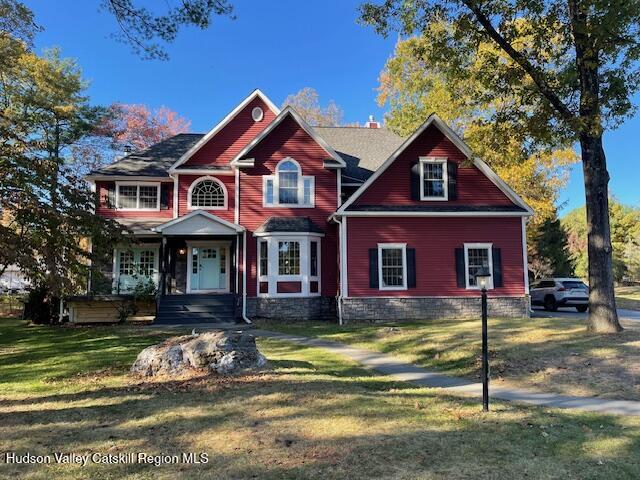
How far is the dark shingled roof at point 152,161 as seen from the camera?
1955 centimetres

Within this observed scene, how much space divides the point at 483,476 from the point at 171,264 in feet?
55.4

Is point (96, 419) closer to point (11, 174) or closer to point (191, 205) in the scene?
point (11, 174)

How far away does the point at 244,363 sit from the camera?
8.42 m

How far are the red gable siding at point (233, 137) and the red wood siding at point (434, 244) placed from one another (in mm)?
6031

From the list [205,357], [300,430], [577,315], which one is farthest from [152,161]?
[577,315]

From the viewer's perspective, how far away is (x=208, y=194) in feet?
64.3

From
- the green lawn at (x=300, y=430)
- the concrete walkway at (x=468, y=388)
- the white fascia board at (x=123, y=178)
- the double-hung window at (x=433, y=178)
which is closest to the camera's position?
the green lawn at (x=300, y=430)

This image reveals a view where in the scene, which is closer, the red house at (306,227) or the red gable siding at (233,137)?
the red house at (306,227)

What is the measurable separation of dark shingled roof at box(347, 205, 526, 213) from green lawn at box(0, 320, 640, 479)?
966 cm

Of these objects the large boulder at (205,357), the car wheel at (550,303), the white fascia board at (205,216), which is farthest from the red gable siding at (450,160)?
the large boulder at (205,357)

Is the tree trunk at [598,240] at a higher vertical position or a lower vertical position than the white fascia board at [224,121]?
lower

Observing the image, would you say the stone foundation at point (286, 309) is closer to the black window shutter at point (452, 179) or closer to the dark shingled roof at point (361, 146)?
the dark shingled roof at point (361, 146)

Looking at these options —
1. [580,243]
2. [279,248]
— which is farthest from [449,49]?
[580,243]

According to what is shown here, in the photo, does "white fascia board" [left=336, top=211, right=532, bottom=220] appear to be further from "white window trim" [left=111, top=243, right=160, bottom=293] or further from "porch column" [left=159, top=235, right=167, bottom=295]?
"white window trim" [left=111, top=243, right=160, bottom=293]
